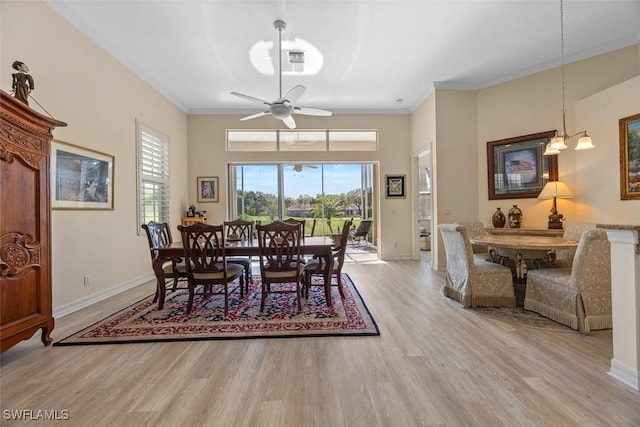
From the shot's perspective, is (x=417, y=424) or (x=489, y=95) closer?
(x=417, y=424)

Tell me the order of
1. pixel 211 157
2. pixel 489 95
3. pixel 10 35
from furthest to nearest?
pixel 211 157 < pixel 489 95 < pixel 10 35

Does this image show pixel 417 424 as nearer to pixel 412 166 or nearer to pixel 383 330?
pixel 383 330

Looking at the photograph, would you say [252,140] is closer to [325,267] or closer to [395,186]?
[395,186]

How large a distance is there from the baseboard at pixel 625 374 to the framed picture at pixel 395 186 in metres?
4.78

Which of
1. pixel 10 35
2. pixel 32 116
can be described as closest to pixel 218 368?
pixel 32 116

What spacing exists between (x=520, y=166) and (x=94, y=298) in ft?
22.0

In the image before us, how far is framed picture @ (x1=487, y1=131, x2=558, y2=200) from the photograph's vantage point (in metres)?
4.62

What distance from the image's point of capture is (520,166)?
4824mm

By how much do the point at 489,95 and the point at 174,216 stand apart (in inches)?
255

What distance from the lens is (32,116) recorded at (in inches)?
88.6

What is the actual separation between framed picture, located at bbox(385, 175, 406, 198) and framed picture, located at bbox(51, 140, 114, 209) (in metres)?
5.16

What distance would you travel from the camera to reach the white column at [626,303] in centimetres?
180

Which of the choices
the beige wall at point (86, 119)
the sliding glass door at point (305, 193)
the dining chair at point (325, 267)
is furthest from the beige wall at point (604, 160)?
the beige wall at point (86, 119)

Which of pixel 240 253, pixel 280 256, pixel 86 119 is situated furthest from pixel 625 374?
pixel 86 119
